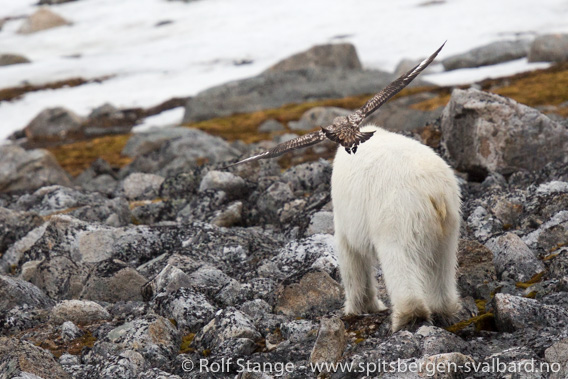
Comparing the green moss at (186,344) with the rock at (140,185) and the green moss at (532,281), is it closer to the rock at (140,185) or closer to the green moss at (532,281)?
the green moss at (532,281)

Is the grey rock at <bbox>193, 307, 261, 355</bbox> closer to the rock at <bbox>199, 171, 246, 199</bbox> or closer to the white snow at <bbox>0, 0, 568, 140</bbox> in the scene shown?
the rock at <bbox>199, 171, 246, 199</bbox>

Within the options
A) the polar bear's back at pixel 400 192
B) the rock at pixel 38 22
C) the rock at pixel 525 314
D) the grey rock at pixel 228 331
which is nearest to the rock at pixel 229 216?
the grey rock at pixel 228 331

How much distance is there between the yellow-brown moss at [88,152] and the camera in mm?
38859

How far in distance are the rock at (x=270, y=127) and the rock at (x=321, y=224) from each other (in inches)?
1261

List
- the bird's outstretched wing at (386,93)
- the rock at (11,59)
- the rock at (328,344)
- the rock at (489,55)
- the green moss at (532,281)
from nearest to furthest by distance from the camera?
the rock at (328,344), the bird's outstretched wing at (386,93), the green moss at (532,281), the rock at (489,55), the rock at (11,59)

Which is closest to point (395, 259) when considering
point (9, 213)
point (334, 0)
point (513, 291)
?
point (513, 291)

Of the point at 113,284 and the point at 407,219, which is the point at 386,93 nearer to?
the point at 407,219

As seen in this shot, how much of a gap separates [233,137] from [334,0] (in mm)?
40427

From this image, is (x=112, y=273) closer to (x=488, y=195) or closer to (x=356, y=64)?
(x=488, y=195)

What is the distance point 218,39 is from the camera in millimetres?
70875

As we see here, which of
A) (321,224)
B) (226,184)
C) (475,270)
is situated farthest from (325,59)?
(475,270)

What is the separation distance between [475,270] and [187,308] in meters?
3.42

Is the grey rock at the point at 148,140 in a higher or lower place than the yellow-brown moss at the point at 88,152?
higher

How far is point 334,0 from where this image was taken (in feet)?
255
